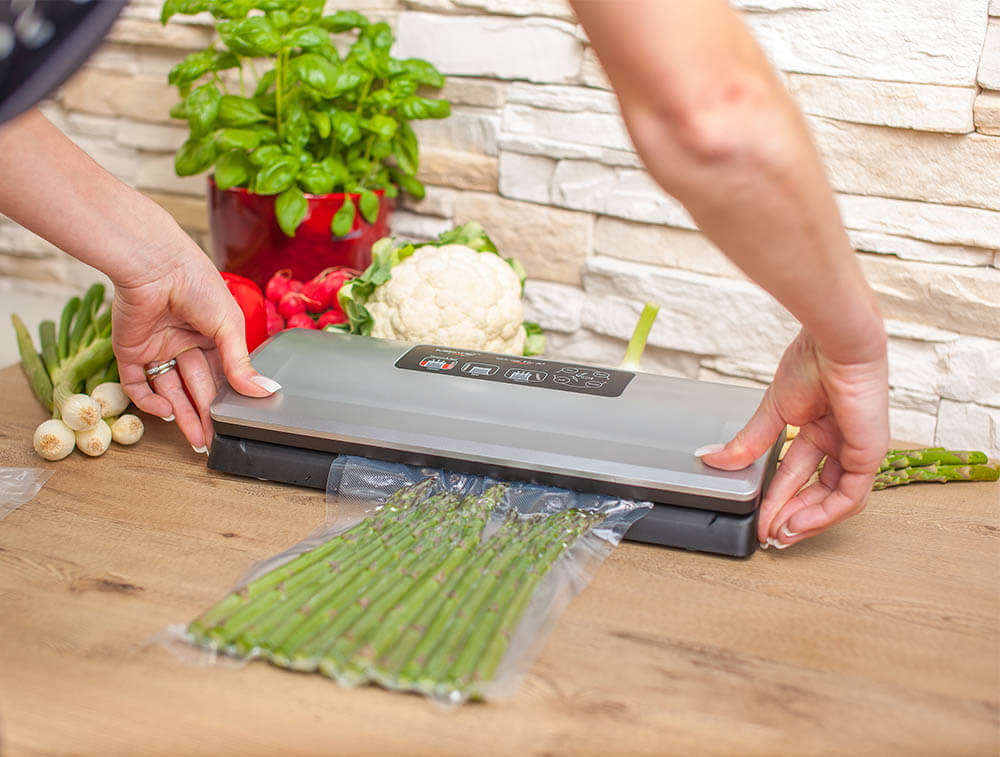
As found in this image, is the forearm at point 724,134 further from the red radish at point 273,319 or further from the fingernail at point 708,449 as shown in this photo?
the red radish at point 273,319

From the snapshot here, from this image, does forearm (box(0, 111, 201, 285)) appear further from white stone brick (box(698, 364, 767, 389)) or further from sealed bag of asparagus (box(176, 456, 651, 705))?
white stone brick (box(698, 364, 767, 389))

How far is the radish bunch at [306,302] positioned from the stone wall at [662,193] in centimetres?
26

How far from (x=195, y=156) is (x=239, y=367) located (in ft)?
1.53

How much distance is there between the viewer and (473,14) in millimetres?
1337

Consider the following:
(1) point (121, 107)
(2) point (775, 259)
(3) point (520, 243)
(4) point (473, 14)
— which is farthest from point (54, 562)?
(1) point (121, 107)

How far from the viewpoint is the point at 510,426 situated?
2.85 feet

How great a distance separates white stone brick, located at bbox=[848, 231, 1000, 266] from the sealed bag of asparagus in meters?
0.56

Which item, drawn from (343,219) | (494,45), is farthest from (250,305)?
(494,45)

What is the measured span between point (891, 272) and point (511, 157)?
20.8 inches

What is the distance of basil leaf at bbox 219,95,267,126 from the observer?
1.27 metres

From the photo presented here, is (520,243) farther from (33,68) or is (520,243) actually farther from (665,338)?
(33,68)

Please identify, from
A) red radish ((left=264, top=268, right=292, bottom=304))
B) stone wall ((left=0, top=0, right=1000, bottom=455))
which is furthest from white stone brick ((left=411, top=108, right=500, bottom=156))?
red radish ((left=264, top=268, right=292, bottom=304))

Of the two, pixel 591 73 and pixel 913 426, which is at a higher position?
pixel 591 73

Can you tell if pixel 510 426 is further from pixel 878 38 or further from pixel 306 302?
pixel 878 38
